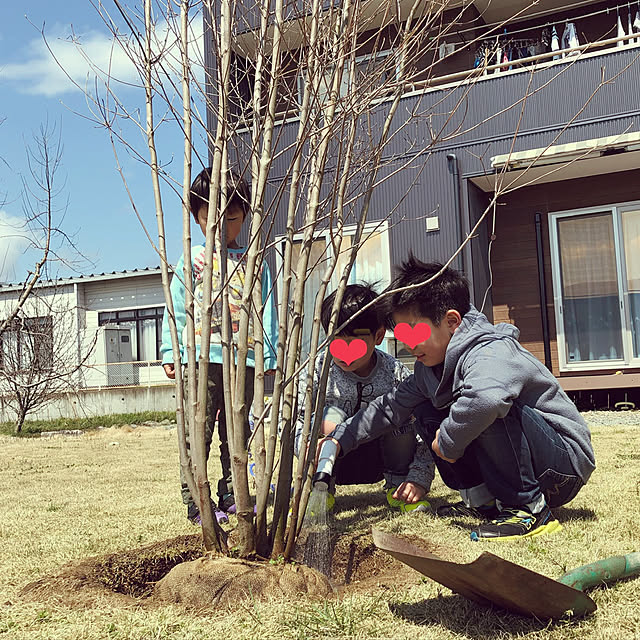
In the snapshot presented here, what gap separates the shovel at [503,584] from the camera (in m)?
1.57

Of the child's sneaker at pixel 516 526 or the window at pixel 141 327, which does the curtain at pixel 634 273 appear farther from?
the window at pixel 141 327

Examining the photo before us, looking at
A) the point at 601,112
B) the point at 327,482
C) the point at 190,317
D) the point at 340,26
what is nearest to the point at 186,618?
the point at 190,317

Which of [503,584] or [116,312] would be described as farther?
[116,312]


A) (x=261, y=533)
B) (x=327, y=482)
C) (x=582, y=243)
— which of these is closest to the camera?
(x=261, y=533)

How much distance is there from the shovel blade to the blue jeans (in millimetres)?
790

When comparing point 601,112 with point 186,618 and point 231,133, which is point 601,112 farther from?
point 186,618

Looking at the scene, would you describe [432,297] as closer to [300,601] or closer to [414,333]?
[414,333]

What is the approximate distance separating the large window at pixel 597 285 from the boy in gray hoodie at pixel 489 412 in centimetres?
589

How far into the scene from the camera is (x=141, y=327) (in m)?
18.1

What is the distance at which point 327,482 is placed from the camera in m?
2.76

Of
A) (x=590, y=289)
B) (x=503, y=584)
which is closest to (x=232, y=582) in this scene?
(x=503, y=584)

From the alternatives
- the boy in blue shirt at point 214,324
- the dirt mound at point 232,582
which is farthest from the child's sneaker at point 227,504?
the dirt mound at point 232,582

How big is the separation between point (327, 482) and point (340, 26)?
1.60m

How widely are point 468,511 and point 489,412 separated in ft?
2.64
